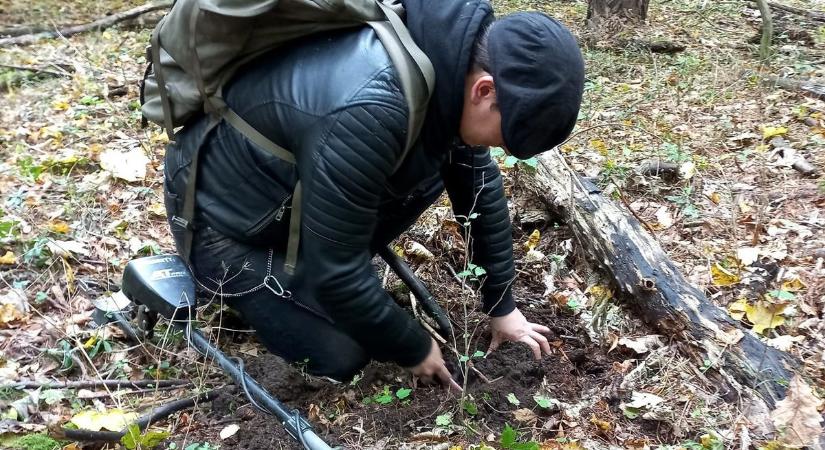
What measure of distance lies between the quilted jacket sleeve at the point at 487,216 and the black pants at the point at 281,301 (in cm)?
12

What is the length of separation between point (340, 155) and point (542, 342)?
1.22 meters

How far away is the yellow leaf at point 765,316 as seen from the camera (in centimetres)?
250

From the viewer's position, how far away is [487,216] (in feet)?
8.61

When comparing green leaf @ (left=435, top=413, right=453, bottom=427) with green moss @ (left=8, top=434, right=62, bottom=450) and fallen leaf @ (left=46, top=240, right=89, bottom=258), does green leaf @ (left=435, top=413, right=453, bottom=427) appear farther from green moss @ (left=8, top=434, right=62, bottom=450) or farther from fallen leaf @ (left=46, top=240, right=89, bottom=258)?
fallen leaf @ (left=46, top=240, right=89, bottom=258)

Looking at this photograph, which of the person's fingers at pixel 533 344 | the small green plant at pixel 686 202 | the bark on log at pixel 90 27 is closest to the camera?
the person's fingers at pixel 533 344

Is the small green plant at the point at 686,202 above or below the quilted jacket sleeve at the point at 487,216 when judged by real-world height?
below

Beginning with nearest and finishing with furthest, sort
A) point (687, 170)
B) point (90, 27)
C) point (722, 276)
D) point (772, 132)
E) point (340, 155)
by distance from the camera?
point (340, 155) → point (722, 276) → point (687, 170) → point (772, 132) → point (90, 27)

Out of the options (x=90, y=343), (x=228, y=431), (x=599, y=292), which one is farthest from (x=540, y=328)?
(x=90, y=343)

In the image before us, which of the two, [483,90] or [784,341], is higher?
[483,90]

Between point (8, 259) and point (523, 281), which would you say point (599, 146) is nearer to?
point (523, 281)

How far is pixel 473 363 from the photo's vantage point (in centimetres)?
254

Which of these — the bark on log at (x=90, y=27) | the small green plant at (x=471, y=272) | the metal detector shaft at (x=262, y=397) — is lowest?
the metal detector shaft at (x=262, y=397)

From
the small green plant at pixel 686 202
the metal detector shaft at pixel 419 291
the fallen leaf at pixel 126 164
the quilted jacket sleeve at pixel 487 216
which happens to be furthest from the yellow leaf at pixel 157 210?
the small green plant at pixel 686 202

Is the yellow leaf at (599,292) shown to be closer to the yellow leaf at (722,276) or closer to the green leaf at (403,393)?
the yellow leaf at (722,276)
